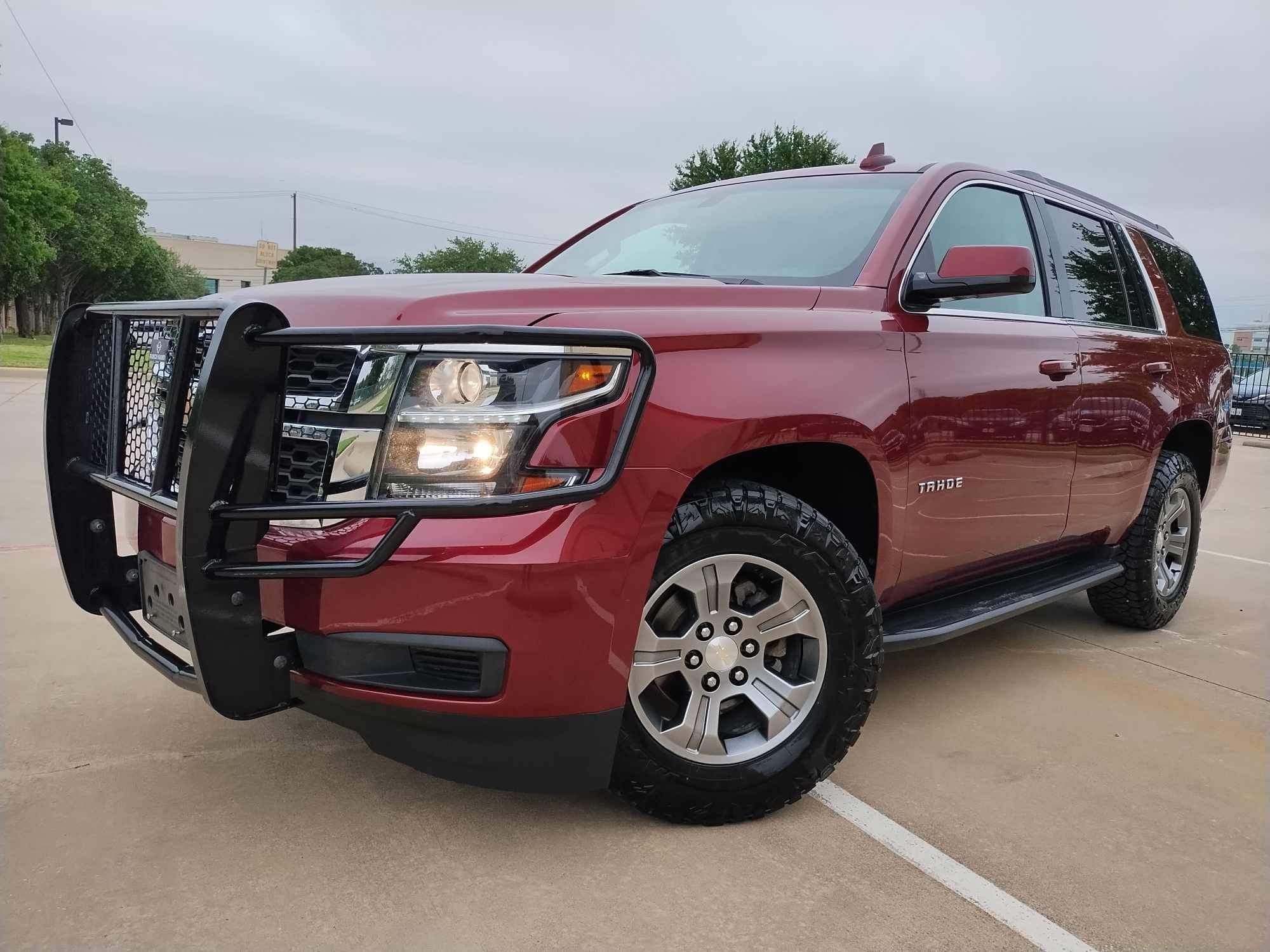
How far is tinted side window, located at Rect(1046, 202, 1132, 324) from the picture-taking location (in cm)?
395

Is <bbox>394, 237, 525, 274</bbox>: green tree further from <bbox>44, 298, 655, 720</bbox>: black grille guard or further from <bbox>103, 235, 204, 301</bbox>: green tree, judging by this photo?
<bbox>44, 298, 655, 720</bbox>: black grille guard

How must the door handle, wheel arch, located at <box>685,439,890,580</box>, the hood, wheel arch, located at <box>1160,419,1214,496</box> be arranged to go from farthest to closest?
wheel arch, located at <box>1160,419,1214,496</box> → the door handle → wheel arch, located at <box>685,439,890,580</box> → the hood

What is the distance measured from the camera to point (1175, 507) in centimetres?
462

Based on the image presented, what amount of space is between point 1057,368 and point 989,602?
2.90 ft

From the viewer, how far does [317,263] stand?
6606cm

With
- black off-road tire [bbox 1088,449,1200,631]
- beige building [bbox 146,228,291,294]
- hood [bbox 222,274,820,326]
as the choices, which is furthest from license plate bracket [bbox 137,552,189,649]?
beige building [bbox 146,228,291,294]

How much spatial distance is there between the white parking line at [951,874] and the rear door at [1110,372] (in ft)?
5.48

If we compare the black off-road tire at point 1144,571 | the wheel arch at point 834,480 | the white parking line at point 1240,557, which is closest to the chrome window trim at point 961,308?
the wheel arch at point 834,480

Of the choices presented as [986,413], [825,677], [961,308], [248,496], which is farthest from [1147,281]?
[248,496]

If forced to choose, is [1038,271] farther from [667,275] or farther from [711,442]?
[711,442]

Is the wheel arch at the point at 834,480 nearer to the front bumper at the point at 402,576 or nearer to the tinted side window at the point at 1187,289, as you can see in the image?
the front bumper at the point at 402,576

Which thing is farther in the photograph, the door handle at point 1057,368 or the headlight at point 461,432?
the door handle at point 1057,368

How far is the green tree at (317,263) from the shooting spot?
60.0 meters

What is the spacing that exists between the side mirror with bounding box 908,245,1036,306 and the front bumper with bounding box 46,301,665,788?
3.93 feet
